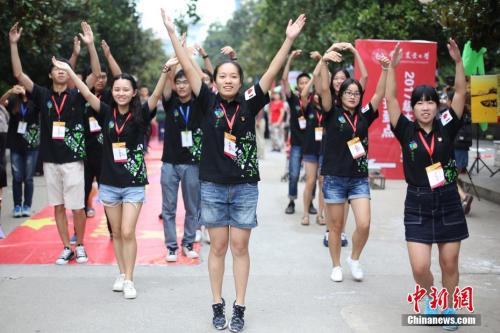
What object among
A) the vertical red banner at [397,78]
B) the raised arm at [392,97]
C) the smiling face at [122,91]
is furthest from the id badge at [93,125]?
the vertical red banner at [397,78]

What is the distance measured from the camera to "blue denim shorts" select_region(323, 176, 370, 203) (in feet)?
19.7

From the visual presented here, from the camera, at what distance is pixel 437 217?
15.1 ft

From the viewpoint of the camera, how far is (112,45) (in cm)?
2209

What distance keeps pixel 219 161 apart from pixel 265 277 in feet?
6.44

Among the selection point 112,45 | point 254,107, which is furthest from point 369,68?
point 112,45

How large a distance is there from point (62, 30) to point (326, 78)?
10279 mm

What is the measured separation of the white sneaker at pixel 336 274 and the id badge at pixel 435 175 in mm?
1755

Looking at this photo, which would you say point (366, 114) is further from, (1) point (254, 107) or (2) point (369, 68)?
(2) point (369, 68)

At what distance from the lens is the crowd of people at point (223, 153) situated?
4.62 metres

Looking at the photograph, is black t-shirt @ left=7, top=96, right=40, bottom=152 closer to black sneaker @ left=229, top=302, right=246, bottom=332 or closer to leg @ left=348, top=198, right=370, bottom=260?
leg @ left=348, top=198, right=370, bottom=260

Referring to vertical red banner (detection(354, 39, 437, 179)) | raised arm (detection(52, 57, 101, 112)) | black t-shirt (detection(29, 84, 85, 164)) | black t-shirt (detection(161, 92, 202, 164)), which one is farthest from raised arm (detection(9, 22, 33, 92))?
vertical red banner (detection(354, 39, 437, 179))

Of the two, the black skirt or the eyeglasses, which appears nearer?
the black skirt

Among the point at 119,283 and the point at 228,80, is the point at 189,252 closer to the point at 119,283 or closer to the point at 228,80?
the point at 119,283

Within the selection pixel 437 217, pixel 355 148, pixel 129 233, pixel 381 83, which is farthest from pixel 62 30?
pixel 437 217
